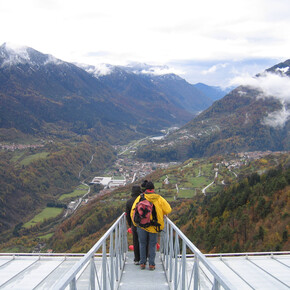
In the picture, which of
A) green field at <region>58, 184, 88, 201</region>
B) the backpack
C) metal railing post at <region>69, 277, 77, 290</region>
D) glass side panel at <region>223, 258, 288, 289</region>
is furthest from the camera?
green field at <region>58, 184, 88, 201</region>

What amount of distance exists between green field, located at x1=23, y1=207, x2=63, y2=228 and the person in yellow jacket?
82.0 m

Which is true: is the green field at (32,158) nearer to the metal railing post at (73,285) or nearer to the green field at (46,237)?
the green field at (46,237)

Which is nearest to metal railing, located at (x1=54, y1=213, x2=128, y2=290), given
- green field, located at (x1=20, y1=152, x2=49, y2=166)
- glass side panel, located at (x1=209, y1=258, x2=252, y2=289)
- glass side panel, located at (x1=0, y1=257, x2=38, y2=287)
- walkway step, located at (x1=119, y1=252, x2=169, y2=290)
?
walkway step, located at (x1=119, y1=252, x2=169, y2=290)

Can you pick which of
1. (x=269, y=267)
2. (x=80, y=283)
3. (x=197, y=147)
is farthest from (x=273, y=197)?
(x=197, y=147)

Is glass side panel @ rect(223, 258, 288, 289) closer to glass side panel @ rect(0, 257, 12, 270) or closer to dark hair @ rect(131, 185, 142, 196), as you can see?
dark hair @ rect(131, 185, 142, 196)

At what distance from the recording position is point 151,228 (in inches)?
278

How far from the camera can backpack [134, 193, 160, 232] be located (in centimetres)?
675

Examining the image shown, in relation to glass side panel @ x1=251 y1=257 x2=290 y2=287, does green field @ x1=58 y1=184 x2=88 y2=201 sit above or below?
below

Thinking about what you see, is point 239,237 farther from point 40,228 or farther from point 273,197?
point 40,228

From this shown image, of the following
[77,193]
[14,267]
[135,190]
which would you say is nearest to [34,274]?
[14,267]

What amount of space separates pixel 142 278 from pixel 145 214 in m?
1.73

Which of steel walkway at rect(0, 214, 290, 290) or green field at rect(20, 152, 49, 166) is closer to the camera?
steel walkway at rect(0, 214, 290, 290)

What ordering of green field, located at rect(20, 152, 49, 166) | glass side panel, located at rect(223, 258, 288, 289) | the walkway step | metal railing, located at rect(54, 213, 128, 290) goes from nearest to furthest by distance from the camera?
metal railing, located at rect(54, 213, 128, 290), the walkway step, glass side panel, located at rect(223, 258, 288, 289), green field, located at rect(20, 152, 49, 166)

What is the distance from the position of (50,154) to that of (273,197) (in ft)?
427
